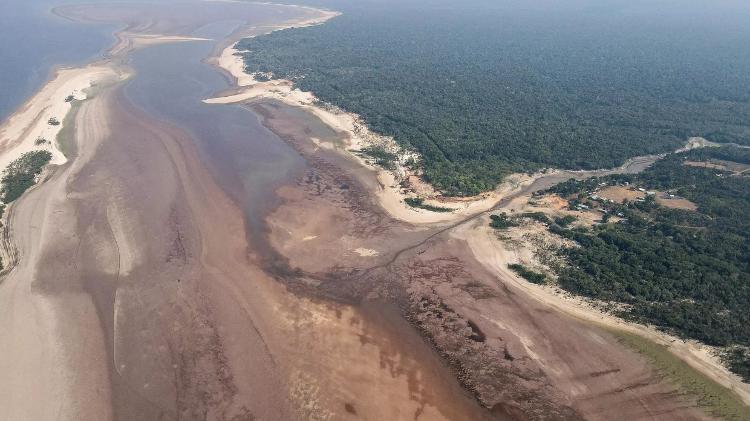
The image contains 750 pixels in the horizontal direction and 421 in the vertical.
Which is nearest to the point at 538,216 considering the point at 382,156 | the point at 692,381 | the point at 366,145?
the point at 692,381

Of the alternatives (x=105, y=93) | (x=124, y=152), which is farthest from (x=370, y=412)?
(x=105, y=93)

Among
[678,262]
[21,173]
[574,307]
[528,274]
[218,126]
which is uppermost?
[218,126]

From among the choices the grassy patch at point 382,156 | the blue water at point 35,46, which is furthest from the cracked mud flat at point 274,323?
the blue water at point 35,46

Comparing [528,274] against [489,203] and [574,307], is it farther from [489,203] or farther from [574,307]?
[489,203]

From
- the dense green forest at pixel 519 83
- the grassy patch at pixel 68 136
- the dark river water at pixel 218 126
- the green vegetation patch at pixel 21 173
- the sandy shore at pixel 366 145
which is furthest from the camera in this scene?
the dense green forest at pixel 519 83

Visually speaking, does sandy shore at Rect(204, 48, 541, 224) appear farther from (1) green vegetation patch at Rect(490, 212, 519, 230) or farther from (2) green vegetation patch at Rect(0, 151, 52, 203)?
(2) green vegetation patch at Rect(0, 151, 52, 203)

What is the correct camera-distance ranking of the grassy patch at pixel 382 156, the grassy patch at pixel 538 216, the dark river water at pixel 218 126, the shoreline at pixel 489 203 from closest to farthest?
the shoreline at pixel 489 203 < the grassy patch at pixel 538 216 < the dark river water at pixel 218 126 < the grassy patch at pixel 382 156

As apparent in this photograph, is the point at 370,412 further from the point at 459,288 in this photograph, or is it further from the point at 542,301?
the point at 542,301

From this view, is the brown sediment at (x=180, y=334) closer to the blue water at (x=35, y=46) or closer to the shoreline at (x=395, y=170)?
the shoreline at (x=395, y=170)
